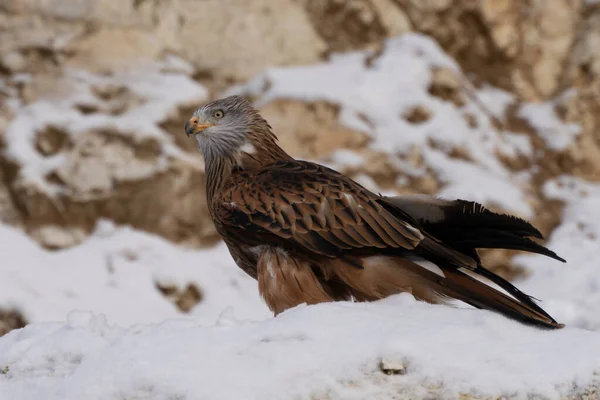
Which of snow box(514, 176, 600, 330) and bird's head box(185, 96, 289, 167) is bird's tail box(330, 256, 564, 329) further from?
snow box(514, 176, 600, 330)

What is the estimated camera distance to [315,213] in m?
5.57

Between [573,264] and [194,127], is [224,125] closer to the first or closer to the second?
[194,127]

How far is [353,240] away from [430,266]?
52cm

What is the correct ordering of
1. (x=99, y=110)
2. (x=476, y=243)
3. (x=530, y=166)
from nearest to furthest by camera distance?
(x=476, y=243) → (x=99, y=110) → (x=530, y=166)

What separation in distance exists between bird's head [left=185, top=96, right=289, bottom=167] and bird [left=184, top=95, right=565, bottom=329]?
1.57 ft

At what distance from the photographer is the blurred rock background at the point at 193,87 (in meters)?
10.6

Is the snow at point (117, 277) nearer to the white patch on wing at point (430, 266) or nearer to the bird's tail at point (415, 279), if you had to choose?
the bird's tail at point (415, 279)

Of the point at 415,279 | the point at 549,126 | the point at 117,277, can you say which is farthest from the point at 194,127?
the point at 549,126

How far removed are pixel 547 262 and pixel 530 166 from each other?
94.3 inches

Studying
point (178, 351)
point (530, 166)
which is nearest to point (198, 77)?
point (530, 166)

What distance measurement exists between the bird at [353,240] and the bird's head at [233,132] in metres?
0.48

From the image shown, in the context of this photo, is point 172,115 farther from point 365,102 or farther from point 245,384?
point 245,384

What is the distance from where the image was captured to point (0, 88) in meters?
11.2

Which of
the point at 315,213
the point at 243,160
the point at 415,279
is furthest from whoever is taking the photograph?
the point at 243,160
